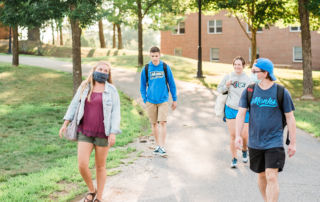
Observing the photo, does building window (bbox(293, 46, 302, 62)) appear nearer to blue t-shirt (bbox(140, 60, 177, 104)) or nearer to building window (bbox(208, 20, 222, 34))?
building window (bbox(208, 20, 222, 34))

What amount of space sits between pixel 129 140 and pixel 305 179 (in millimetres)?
4377

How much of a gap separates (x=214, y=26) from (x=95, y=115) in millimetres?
41989

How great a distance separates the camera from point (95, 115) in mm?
4809

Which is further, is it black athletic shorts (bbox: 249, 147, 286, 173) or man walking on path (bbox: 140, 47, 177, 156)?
man walking on path (bbox: 140, 47, 177, 156)

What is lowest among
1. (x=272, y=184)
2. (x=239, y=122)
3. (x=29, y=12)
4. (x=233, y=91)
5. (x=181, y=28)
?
(x=272, y=184)

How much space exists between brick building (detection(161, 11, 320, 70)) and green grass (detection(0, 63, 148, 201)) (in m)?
25.8

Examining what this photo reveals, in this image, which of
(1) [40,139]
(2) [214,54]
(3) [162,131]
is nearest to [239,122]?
(3) [162,131]

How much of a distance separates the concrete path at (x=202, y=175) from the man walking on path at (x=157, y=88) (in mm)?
728

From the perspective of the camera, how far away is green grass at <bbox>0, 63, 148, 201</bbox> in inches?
227

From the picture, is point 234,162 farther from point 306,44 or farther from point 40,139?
point 306,44

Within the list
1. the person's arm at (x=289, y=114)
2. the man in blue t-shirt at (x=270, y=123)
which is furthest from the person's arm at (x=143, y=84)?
the person's arm at (x=289, y=114)

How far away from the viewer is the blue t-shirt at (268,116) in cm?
425

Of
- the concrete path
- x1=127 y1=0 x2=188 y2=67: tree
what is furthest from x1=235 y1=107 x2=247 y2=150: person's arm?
x1=127 y1=0 x2=188 y2=67: tree

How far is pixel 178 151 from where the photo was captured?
794 centimetres
